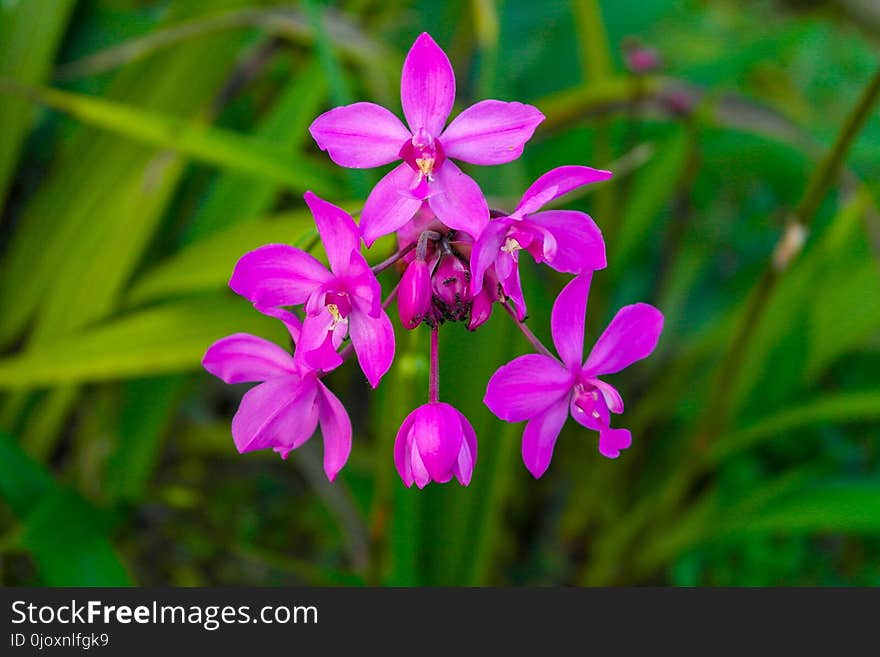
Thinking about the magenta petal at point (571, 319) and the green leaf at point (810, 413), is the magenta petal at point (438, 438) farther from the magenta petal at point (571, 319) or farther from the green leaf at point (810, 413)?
the green leaf at point (810, 413)

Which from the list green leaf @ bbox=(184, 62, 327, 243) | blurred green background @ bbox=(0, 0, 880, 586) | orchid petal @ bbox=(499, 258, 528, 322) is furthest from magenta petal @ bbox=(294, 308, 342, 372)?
green leaf @ bbox=(184, 62, 327, 243)

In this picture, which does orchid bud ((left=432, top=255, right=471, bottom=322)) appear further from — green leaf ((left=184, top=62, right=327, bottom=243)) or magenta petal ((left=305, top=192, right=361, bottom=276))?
green leaf ((left=184, top=62, right=327, bottom=243))

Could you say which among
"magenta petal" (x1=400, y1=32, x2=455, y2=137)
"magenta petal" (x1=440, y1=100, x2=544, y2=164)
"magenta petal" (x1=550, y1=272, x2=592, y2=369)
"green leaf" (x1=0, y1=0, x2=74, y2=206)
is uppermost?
"green leaf" (x1=0, y1=0, x2=74, y2=206)

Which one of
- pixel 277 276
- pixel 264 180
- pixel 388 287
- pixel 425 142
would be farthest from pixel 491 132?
pixel 264 180

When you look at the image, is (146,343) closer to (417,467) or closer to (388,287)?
(388,287)

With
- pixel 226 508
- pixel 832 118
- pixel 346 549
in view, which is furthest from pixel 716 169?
pixel 226 508

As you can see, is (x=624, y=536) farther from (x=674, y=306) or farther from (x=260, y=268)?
(x=260, y=268)

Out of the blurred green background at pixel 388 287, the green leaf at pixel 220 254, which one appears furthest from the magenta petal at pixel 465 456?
the green leaf at pixel 220 254
